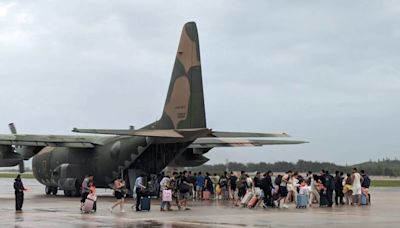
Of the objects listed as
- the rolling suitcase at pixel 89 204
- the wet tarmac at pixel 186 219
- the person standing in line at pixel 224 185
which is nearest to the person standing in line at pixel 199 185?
the person standing in line at pixel 224 185

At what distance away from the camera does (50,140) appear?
30203 millimetres

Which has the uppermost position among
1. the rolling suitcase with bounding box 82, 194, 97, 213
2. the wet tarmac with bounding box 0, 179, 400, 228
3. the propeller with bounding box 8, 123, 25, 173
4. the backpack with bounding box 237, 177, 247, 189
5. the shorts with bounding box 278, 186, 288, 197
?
the propeller with bounding box 8, 123, 25, 173

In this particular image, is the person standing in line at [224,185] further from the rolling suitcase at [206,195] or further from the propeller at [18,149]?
the propeller at [18,149]

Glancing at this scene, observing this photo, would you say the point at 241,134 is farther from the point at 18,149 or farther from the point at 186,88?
the point at 18,149

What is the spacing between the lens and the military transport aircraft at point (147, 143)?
90.3ft

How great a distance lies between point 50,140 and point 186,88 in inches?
302

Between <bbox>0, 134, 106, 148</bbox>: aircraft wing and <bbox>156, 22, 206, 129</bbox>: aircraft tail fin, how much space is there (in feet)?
17.3

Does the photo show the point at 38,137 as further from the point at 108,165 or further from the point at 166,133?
the point at 166,133

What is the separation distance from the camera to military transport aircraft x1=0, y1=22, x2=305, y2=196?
1083 inches

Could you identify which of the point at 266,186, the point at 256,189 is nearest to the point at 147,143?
the point at 256,189

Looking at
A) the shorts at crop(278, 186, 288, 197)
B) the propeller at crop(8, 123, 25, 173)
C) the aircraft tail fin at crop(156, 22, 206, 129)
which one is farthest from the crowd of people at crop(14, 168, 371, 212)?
the propeller at crop(8, 123, 25, 173)

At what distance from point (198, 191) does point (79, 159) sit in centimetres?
667

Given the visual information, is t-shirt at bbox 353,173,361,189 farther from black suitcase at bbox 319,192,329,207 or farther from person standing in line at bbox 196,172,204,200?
person standing in line at bbox 196,172,204,200

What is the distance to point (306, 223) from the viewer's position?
17.0m
